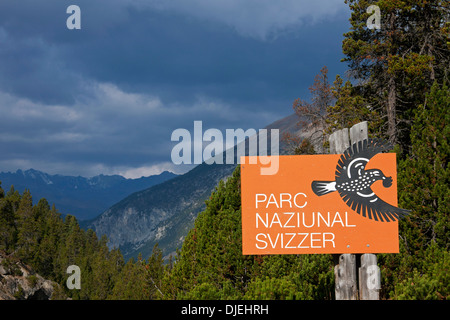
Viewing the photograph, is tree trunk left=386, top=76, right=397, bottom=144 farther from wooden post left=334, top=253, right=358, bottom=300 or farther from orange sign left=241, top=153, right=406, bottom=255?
wooden post left=334, top=253, right=358, bottom=300

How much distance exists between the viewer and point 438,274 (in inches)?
316

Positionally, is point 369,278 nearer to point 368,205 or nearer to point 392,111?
point 368,205

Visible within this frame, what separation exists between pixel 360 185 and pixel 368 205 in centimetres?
38

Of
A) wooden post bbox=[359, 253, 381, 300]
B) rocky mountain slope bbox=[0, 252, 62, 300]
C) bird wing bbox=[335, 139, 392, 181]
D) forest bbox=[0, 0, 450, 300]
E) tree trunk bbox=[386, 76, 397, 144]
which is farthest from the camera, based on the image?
rocky mountain slope bbox=[0, 252, 62, 300]

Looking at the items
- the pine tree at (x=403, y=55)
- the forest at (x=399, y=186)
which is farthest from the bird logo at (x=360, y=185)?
the pine tree at (x=403, y=55)

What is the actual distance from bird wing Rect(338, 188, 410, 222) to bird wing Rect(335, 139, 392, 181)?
0.33 m

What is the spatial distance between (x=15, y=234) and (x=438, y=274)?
180 ft

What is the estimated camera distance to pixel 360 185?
745cm

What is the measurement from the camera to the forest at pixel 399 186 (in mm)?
9297

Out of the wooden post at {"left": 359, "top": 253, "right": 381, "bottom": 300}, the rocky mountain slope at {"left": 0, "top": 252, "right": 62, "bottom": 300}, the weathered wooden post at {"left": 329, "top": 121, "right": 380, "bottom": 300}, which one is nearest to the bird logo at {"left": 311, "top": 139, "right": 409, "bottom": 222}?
the weathered wooden post at {"left": 329, "top": 121, "right": 380, "bottom": 300}

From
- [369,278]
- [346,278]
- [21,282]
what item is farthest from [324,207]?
[21,282]

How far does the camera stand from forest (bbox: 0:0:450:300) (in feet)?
30.5
